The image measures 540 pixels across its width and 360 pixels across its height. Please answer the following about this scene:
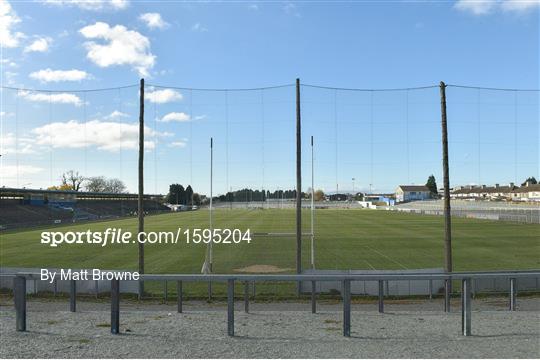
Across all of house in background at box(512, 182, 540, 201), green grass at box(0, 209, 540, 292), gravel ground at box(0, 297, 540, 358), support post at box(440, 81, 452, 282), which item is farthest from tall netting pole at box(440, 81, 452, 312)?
house in background at box(512, 182, 540, 201)

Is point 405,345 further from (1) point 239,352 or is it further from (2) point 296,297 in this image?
(2) point 296,297

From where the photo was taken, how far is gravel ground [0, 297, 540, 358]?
603cm

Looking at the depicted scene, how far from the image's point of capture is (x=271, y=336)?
22.5 ft

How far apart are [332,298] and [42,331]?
7913 mm

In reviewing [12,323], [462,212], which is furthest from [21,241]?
[462,212]

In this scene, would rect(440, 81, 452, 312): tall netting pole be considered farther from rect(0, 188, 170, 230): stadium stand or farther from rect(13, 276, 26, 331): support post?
rect(0, 188, 170, 230): stadium stand

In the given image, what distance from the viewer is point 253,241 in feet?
109

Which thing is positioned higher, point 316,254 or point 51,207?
point 51,207

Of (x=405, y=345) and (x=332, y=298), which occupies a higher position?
(x=405, y=345)

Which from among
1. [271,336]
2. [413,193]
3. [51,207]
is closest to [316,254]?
[271,336]

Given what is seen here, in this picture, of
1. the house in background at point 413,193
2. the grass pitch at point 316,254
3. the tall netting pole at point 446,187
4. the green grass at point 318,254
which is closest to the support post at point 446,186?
the tall netting pole at point 446,187

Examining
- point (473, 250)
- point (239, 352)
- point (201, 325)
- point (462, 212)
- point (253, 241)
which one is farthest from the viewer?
point (462, 212)

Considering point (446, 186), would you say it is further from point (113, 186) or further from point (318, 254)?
point (113, 186)

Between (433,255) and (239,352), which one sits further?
(433,255)
